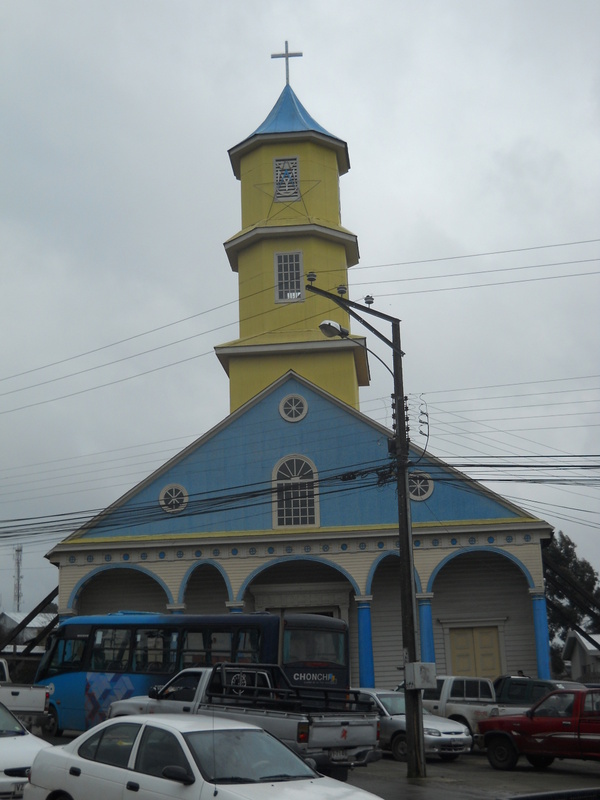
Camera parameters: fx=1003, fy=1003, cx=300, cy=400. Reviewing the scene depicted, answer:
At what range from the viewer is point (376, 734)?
46.3ft

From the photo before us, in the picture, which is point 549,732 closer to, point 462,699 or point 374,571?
point 462,699

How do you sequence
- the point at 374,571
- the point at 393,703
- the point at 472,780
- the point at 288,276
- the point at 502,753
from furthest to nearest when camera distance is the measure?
the point at 288,276 < the point at 374,571 < the point at 393,703 < the point at 502,753 < the point at 472,780

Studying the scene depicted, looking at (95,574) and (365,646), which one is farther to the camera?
(95,574)

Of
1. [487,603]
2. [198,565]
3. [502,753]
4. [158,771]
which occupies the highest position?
[198,565]

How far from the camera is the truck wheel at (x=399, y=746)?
19.0m

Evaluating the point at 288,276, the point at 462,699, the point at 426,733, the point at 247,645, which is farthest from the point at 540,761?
the point at 288,276

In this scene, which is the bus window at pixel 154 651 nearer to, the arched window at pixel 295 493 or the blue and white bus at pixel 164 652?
the blue and white bus at pixel 164 652

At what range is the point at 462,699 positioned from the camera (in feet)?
71.9

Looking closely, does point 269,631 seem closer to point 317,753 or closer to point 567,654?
point 317,753

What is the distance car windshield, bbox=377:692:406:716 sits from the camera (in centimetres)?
1948

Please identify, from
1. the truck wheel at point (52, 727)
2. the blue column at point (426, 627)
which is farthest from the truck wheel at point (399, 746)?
the blue column at point (426, 627)

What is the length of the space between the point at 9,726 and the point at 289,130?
2788cm

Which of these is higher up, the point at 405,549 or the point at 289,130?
the point at 289,130

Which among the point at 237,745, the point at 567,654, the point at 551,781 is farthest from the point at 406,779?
the point at 567,654
